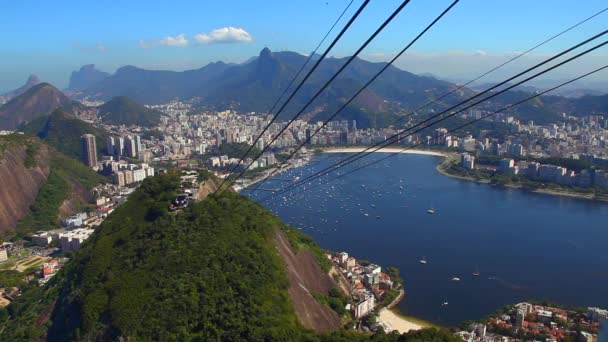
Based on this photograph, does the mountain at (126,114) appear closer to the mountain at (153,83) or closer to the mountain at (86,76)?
the mountain at (153,83)

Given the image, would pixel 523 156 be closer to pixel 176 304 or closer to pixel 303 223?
pixel 303 223

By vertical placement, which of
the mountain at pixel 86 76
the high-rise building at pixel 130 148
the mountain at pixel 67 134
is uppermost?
the mountain at pixel 86 76

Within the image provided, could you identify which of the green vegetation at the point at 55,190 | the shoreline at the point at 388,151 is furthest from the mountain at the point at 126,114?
the green vegetation at the point at 55,190

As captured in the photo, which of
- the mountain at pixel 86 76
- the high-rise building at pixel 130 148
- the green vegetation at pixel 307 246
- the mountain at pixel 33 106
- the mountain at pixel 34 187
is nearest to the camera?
the green vegetation at pixel 307 246

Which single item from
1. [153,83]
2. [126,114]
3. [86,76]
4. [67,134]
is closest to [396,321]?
[67,134]

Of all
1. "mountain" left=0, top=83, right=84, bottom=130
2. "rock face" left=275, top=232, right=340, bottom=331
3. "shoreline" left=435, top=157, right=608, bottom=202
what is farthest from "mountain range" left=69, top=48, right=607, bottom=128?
"rock face" left=275, top=232, right=340, bottom=331

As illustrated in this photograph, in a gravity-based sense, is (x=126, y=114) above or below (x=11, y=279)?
above

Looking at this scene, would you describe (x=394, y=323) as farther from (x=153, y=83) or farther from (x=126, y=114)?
(x=153, y=83)
